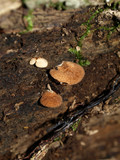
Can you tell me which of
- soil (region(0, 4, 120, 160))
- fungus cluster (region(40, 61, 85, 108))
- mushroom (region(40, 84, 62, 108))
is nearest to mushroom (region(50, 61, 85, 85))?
fungus cluster (region(40, 61, 85, 108))

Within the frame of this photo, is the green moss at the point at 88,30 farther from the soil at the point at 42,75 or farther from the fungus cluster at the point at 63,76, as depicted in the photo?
the fungus cluster at the point at 63,76

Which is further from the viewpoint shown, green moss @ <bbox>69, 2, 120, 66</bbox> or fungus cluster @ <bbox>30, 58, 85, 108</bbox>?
fungus cluster @ <bbox>30, 58, 85, 108</bbox>

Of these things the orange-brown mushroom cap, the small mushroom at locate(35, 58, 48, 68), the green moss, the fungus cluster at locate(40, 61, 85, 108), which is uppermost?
the green moss

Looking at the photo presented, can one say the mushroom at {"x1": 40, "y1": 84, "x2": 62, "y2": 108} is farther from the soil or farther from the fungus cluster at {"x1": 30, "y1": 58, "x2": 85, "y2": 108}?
the soil

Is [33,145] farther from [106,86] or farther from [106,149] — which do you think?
[106,149]

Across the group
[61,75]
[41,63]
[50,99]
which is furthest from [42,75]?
[50,99]

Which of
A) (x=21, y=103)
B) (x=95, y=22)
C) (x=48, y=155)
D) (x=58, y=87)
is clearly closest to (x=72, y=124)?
(x=58, y=87)

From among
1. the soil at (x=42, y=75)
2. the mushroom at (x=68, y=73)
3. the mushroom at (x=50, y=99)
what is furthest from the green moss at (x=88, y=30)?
the mushroom at (x=50, y=99)
